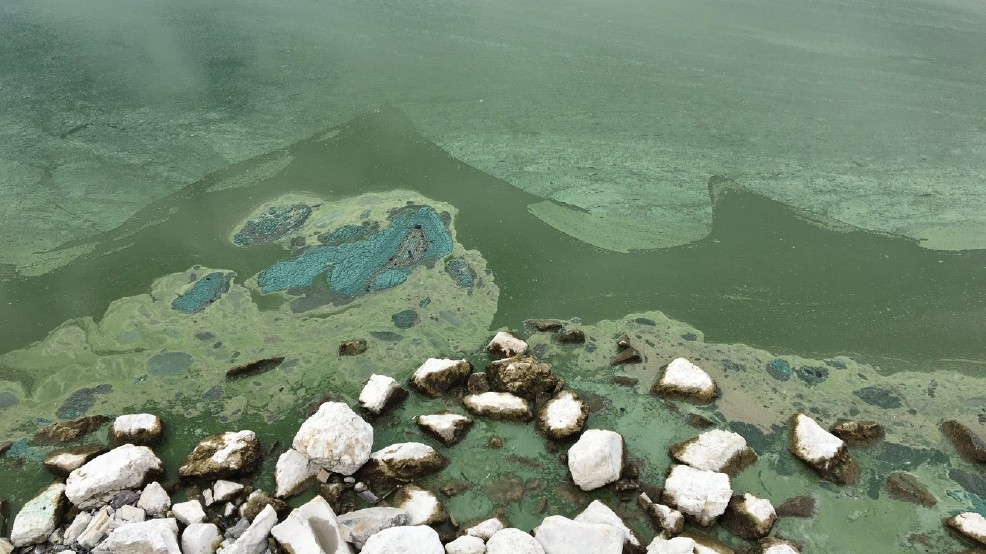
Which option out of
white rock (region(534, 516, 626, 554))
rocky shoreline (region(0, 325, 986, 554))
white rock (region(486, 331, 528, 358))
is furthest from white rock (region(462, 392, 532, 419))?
white rock (region(534, 516, 626, 554))

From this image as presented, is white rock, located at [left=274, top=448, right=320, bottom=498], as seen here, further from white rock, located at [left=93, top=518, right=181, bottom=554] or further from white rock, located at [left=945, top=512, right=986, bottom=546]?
white rock, located at [left=945, top=512, right=986, bottom=546]

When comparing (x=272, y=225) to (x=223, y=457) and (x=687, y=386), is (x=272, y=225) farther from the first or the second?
(x=687, y=386)

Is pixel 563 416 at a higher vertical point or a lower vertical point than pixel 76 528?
higher

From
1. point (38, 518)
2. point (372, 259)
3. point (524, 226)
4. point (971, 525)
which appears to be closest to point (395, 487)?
point (38, 518)

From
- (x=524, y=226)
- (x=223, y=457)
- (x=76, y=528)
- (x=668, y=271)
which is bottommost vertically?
(x=76, y=528)

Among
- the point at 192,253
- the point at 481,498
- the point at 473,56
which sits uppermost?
the point at 473,56

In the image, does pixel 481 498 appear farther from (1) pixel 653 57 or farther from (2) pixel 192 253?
(1) pixel 653 57

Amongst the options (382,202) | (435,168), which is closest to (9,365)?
(382,202)
